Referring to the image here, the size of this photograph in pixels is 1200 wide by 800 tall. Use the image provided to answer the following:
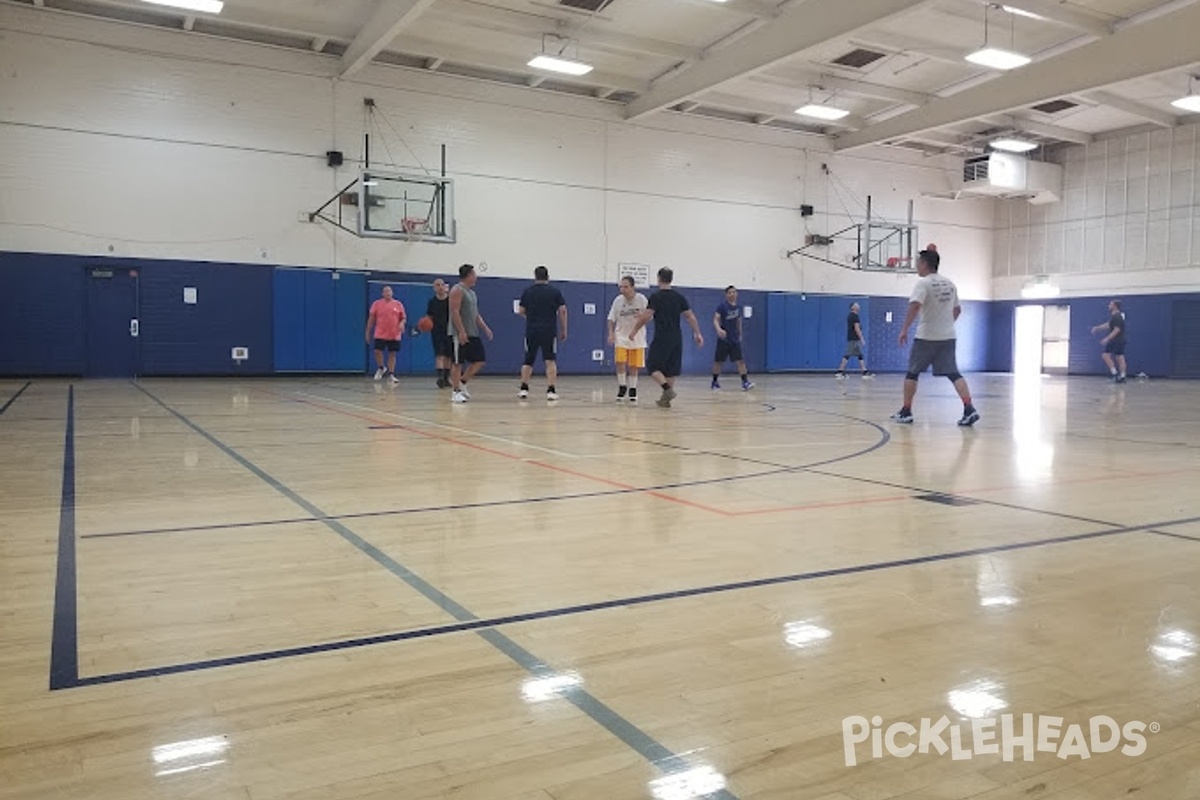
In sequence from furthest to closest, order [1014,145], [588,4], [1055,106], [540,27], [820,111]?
[1014,145], [1055,106], [820,111], [540,27], [588,4]

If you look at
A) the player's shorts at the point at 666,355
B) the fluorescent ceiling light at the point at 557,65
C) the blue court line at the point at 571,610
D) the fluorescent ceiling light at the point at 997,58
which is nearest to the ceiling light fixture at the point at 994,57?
the fluorescent ceiling light at the point at 997,58

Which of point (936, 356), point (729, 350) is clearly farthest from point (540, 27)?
point (936, 356)

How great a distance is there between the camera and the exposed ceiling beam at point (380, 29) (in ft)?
50.7

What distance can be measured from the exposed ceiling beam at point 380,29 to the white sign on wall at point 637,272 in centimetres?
784

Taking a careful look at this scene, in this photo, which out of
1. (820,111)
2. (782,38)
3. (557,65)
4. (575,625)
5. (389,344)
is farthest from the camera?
(820,111)

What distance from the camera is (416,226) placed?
19609 millimetres

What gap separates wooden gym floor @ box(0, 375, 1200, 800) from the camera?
1754 millimetres

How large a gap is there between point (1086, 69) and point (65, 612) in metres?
20.2

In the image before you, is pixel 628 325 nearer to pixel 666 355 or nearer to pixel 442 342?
pixel 666 355

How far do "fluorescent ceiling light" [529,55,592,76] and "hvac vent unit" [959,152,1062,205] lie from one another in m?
13.9

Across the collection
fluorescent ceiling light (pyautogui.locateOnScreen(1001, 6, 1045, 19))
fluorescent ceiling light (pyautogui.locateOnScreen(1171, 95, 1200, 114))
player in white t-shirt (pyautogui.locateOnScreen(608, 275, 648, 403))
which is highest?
fluorescent ceiling light (pyautogui.locateOnScreen(1001, 6, 1045, 19))

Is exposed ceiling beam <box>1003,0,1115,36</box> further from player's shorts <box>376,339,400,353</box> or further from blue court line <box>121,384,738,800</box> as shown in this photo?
blue court line <box>121,384,738,800</box>

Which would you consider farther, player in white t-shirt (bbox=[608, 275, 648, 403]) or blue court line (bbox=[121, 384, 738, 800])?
player in white t-shirt (bbox=[608, 275, 648, 403])

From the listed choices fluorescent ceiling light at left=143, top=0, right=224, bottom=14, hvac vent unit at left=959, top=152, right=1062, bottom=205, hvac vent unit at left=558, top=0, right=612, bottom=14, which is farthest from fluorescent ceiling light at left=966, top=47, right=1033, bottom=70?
fluorescent ceiling light at left=143, top=0, right=224, bottom=14
